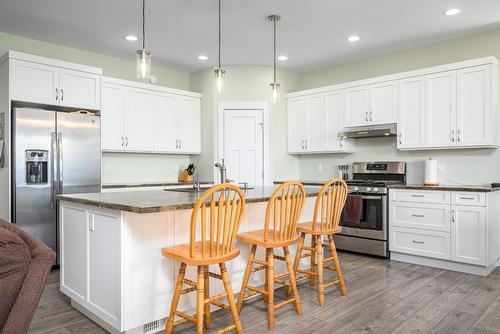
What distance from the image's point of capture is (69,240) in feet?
9.21

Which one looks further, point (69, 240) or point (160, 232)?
point (69, 240)

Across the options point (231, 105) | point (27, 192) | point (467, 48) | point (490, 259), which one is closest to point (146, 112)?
point (231, 105)

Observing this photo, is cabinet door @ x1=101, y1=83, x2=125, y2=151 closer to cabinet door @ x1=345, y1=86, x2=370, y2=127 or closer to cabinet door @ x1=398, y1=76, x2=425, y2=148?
cabinet door @ x1=345, y1=86, x2=370, y2=127

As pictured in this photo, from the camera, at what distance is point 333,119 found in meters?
5.32

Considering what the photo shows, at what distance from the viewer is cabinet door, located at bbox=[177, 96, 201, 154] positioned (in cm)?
557

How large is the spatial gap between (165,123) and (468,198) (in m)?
3.92

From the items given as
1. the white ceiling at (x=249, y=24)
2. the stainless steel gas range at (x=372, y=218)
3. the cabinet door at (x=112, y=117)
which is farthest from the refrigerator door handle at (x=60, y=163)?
the stainless steel gas range at (x=372, y=218)

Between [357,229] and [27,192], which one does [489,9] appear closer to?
[357,229]

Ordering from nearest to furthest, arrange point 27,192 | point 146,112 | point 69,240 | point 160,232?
point 160,232 → point 69,240 → point 27,192 → point 146,112

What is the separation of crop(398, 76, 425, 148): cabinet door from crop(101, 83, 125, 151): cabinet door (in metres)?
3.58

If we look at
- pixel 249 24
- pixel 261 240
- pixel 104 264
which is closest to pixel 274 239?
pixel 261 240

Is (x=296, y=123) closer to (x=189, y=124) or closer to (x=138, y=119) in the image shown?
(x=189, y=124)

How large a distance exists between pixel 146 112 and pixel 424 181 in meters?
3.74

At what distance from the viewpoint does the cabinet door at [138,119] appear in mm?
4984
